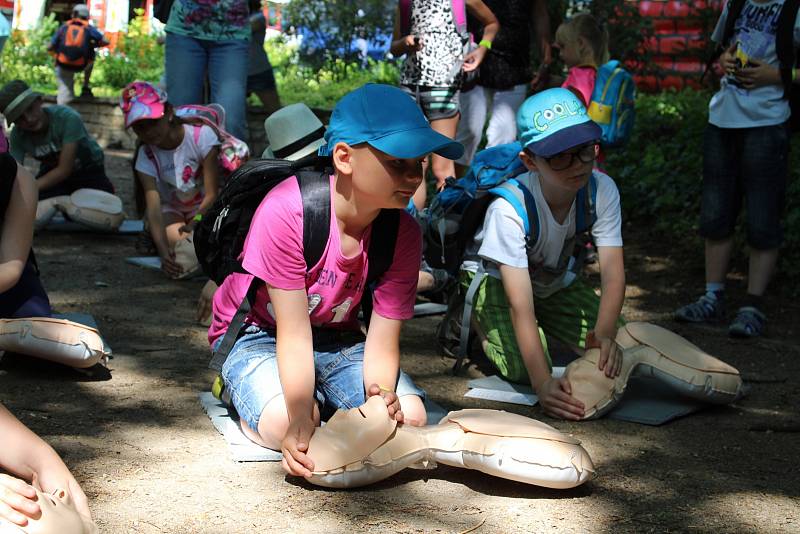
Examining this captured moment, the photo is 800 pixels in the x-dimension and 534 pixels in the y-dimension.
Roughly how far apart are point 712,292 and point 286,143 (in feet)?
7.18

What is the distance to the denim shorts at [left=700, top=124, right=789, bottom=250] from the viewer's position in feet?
16.3

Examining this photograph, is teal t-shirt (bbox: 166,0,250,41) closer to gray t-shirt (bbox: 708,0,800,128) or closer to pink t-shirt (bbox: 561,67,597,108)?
pink t-shirt (bbox: 561,67,597,108)

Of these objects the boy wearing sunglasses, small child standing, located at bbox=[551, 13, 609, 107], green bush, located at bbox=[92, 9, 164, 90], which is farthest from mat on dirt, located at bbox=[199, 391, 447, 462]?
green bush, located at bbox=[92, 9, 164, 90]

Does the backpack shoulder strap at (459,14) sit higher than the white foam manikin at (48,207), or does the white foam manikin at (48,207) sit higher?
the backpack shoulder strap at (459,14)

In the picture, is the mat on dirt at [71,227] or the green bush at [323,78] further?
the green bush at [323,78]

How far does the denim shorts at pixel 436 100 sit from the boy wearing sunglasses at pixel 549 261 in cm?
189

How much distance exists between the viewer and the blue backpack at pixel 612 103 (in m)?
5.69

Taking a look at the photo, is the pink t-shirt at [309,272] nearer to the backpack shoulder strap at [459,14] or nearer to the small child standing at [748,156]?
the small child standing at [748,156]

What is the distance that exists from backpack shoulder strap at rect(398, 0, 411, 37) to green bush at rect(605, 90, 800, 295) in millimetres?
2075

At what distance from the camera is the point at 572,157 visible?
3738 mm

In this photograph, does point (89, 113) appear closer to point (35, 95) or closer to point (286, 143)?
point (35, 95)

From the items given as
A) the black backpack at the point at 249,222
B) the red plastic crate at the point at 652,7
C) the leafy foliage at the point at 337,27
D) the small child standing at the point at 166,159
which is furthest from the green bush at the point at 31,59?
the black backpack at the point at 249,222

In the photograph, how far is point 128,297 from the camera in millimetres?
5312

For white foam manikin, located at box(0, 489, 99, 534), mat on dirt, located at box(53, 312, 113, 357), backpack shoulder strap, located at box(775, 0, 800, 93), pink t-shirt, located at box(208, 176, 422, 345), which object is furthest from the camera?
backpack shoulder strap, located at box(775, 0, 800, 93)
